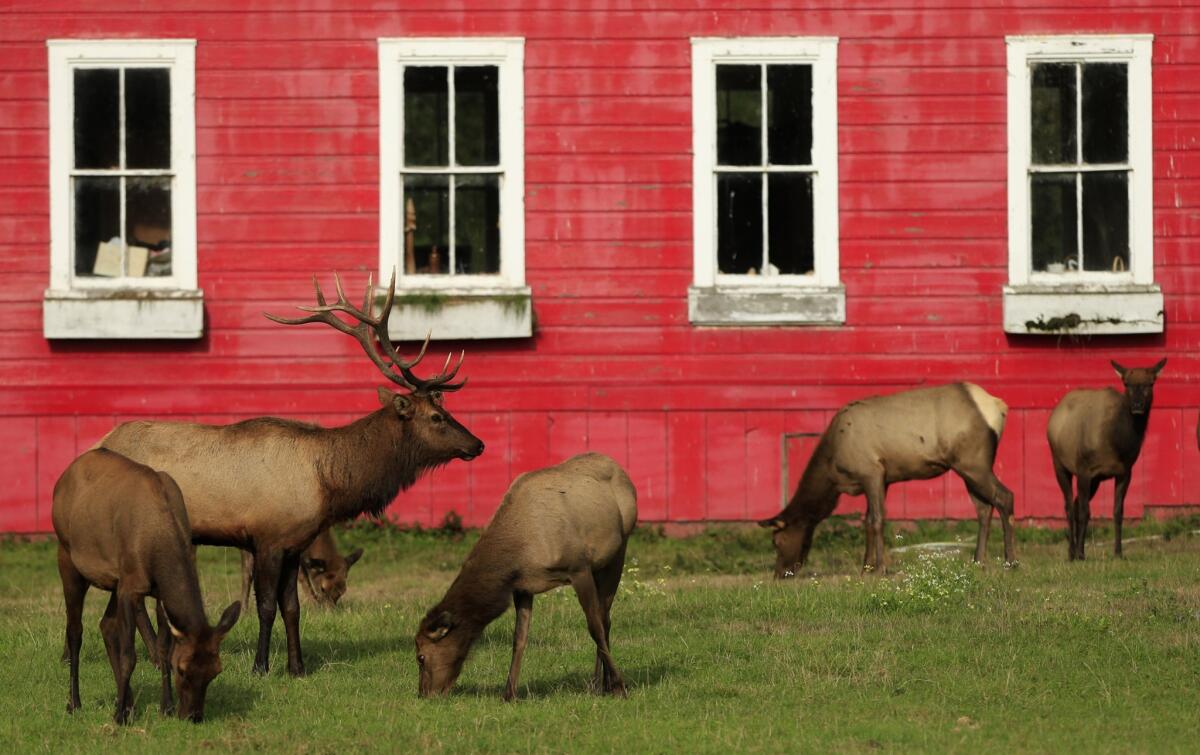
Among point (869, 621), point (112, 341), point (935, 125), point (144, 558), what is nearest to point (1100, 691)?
point (869, 621)

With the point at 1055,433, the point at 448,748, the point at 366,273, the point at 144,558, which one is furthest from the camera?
the point at 366,273

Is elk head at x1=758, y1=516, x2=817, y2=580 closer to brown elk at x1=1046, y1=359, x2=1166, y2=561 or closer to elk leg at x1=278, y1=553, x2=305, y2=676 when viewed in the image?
brown elk at x1=1046, y1=359, x2=1166, y2=561

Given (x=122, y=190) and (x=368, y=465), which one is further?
(x=122, y=190)

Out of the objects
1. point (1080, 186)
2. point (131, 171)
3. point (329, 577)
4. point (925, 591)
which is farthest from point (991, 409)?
point (131, 171)

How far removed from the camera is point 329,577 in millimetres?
12859

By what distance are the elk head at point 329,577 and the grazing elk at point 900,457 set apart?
3.11 meters

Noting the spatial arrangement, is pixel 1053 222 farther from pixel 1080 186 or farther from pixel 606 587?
pixel 606 587

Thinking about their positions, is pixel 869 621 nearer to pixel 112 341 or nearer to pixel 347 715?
pixel 347 715

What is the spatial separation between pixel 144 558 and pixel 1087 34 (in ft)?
34.0

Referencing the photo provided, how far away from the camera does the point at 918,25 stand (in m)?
16.0

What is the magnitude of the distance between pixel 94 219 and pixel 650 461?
5195 millimetres

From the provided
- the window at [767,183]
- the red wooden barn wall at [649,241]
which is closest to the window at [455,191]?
the red wooden barn wall at [649,241]

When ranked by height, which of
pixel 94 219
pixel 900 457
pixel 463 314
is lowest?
pixel 900 457

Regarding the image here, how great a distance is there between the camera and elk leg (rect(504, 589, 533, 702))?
9062mm
